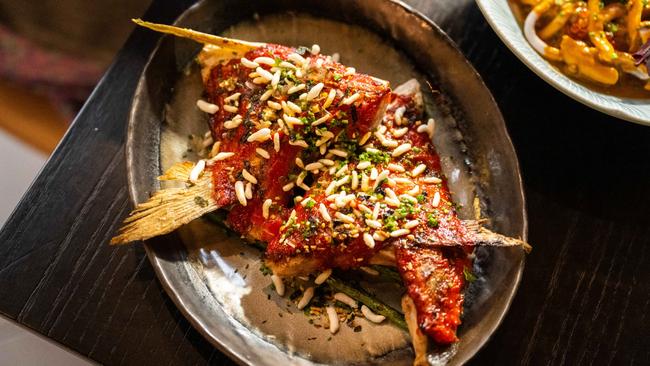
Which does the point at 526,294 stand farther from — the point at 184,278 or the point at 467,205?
the point at 184,278

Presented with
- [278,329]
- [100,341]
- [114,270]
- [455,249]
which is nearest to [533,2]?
[455,249]

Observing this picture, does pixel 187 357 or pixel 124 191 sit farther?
pixel 124 191

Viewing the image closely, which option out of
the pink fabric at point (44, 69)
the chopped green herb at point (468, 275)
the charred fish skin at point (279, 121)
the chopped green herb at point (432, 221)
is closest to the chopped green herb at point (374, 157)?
the charred fish skin at point (279, 121)

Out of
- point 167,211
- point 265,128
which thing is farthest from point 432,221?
point 167,211

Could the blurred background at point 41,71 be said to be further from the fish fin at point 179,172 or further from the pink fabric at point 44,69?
the fish fin at point 179,172

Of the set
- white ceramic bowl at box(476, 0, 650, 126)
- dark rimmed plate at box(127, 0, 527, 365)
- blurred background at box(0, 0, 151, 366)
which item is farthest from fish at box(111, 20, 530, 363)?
blurred background at box(0, 0, 151, 366)

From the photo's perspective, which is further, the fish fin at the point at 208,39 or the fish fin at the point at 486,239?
the fish fin at the point at 208,39

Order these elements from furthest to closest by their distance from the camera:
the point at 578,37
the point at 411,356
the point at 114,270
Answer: the point at 578,37, the point at 114,270, the point at 411,356
